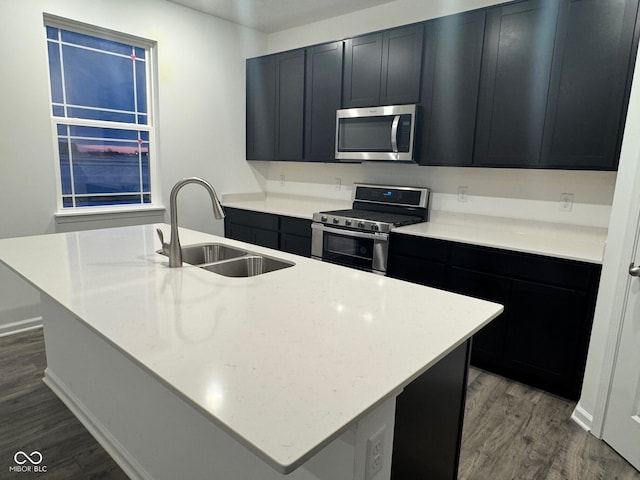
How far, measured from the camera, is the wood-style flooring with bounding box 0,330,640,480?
182cm

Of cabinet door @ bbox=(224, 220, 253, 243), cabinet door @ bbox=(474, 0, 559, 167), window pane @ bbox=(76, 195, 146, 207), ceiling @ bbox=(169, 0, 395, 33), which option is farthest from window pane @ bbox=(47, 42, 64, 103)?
cabinet door @ bbox=(474, 0, 559, 167)

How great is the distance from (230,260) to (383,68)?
2.16 meters

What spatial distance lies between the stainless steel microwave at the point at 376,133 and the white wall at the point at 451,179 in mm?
390

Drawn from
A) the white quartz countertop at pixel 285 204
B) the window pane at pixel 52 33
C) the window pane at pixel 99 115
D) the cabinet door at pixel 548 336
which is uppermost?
the window pane at pixel 52 33

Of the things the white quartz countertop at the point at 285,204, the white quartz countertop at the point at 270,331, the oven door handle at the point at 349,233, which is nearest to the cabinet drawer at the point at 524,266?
the oven door handle at the point at 349,233

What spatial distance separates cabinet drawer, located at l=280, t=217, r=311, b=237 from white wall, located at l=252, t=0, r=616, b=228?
650 millimetres

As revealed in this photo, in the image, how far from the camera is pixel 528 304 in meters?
2.48

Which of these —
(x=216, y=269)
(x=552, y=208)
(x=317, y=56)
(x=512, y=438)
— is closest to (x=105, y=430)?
(x=216, y=269)

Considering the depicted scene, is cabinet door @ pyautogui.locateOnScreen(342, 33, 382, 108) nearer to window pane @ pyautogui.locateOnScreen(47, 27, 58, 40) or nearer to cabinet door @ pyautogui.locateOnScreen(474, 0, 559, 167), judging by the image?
cabinet door @ pyautogui.locateOnScreen(474, 0, 559, 167)

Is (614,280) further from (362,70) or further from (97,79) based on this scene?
(97,79)

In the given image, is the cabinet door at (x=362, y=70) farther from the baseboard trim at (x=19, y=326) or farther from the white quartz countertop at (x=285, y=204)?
the baseboard trim at (x=19, y=326)

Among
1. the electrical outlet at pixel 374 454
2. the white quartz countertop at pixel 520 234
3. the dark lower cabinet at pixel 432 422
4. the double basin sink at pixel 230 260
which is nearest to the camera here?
the electrical outlet at pixel 374 454

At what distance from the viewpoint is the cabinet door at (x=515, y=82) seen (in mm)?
2547

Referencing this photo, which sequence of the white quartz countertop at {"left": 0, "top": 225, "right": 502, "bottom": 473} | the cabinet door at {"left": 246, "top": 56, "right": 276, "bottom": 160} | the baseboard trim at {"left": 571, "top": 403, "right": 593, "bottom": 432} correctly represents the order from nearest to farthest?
the white quartz countertop at {"left": 0, "top": 225, "right": 502, "bottom": 473}
the baseboard trim at {"left": 571, "top": 403, "right": 593, "bottom": 432}
the cabinet door at {"left": 246, "top": 56, "right": 276, "bottom": 160}
